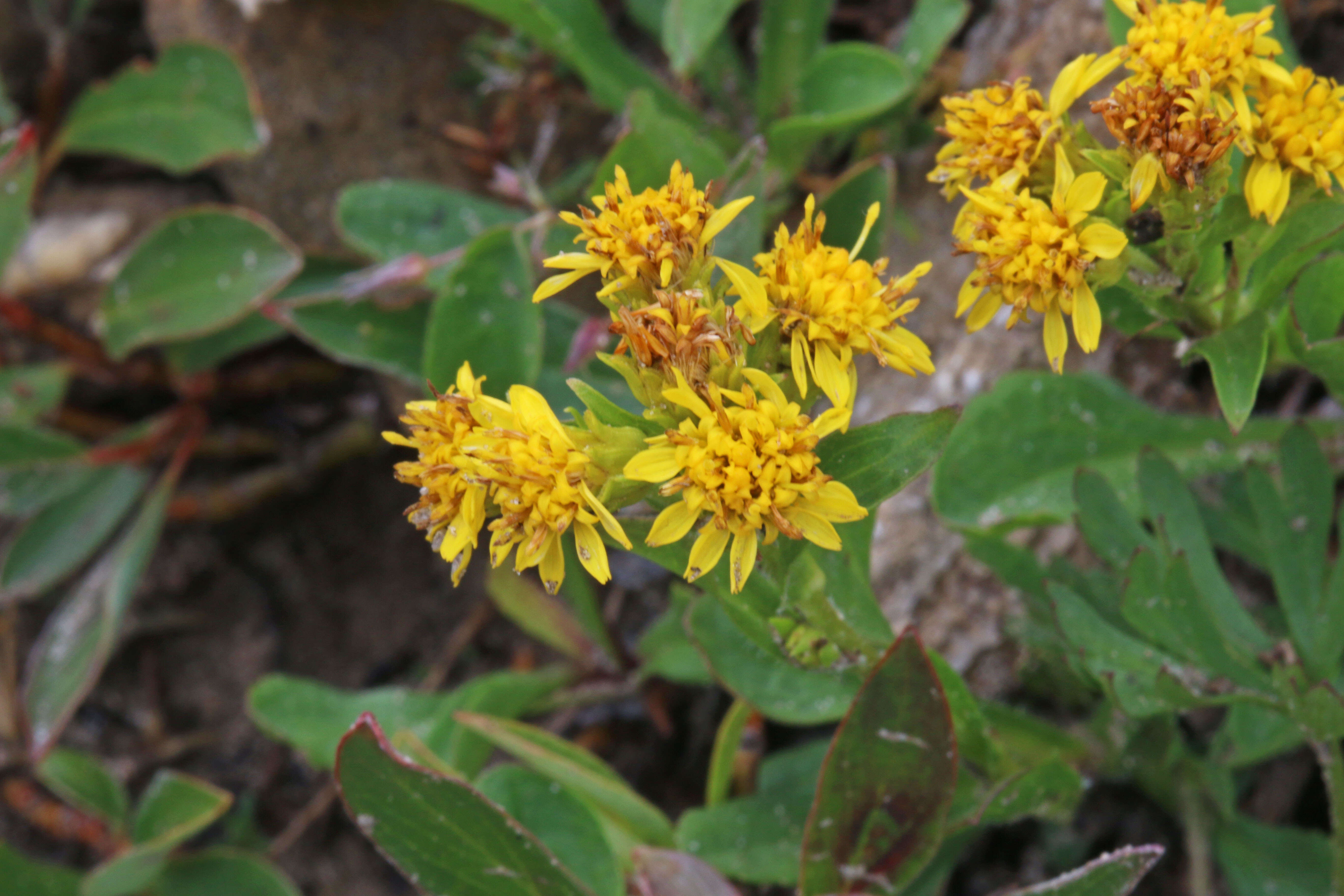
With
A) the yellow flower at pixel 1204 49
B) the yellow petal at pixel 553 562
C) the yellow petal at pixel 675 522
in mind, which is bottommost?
the yellow petal at pixel 553 562

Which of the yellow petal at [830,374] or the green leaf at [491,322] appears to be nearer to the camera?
the yellow petal at [830,374]

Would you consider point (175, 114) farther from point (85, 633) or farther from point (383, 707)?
point (383, 707)

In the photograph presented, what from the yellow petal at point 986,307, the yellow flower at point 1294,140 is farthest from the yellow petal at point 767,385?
the yellow flower at point 1294,140

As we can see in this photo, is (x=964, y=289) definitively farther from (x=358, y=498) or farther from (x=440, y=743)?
(x=358, y=498)

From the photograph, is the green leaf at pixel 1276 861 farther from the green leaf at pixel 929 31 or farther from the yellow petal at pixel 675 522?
the green leaf at pixel 929 31

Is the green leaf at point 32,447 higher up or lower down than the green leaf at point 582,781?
lower down
